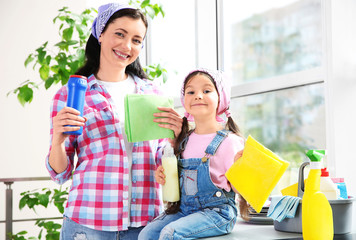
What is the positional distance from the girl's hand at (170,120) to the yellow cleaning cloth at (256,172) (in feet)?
0.97

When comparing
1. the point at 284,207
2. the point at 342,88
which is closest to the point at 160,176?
the point at 284,207

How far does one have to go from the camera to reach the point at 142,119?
5.09 ft

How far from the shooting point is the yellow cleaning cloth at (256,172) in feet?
4.36

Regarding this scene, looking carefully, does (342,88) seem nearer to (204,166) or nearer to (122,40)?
(204,166)

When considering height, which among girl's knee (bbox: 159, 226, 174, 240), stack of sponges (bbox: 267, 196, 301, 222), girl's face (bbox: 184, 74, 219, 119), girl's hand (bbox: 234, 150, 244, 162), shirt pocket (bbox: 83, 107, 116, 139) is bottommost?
girl's knee (bbox: 159, 226, 174, 240)

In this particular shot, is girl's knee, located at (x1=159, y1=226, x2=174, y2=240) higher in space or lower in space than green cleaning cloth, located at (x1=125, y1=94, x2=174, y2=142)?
lower

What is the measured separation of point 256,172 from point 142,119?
436 millimetres

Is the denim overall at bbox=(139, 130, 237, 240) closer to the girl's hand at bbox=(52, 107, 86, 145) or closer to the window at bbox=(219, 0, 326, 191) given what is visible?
the girl's hand at bbox=(52, 107, 86, 145)

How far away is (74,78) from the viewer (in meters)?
1.44

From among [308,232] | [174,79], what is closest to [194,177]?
[308,232]

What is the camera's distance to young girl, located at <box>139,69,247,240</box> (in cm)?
144

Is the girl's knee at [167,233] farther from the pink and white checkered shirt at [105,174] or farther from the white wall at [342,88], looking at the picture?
the white wall at [342,88]

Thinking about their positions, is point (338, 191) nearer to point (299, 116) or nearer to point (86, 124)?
point (299, 116)

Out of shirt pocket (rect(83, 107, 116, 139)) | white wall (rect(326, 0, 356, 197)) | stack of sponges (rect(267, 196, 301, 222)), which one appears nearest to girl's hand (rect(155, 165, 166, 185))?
shirt pocket (rect(83, 107, 116, 139))
